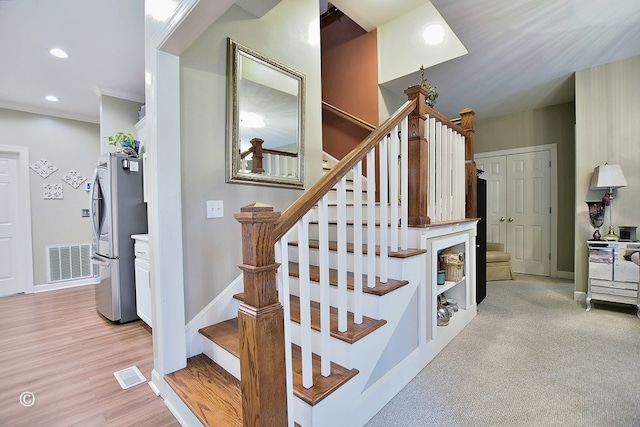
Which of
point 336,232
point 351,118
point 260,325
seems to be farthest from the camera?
point 351,118

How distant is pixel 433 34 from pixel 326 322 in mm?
3636

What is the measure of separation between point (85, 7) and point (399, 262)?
3110mm

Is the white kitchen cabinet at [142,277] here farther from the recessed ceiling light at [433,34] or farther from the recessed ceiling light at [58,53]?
the recessed ceiling light at [433,34]

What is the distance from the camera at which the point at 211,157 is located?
1978 mm

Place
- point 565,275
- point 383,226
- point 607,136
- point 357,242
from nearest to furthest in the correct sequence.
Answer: point 357,242, point 383,226, point 607,136, point 565,275

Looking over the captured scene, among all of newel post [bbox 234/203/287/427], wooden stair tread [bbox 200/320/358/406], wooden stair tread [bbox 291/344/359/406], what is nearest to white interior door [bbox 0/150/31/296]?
wooden stair tread [bbox 200/320/358/406]

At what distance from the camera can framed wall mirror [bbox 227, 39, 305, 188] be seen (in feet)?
6.82

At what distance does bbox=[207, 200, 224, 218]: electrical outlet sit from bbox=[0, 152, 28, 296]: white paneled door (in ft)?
13.2

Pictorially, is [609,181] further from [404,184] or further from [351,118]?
[351,118]

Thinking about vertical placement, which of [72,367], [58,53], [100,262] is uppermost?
[58,53]

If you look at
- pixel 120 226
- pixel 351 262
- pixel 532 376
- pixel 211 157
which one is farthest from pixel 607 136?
pixel 120 226

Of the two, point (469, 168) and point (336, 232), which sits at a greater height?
point (469, 168)

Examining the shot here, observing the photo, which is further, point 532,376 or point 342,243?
point 532,376

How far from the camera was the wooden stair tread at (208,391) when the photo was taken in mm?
1338
